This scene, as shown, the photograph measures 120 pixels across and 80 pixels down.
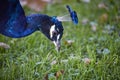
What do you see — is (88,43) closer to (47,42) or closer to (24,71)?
(47,42)

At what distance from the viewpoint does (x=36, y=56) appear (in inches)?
119

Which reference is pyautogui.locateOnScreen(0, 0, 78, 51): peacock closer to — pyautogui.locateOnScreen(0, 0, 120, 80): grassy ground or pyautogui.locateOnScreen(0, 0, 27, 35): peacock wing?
pyautogui.locateOnScreen(0, 0, 27, 35): peacock wing

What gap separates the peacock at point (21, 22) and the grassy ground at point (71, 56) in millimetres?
316

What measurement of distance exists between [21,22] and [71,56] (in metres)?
0.64

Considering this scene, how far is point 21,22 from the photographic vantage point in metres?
2.61

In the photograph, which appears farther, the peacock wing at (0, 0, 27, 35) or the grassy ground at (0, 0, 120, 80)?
the grassy ground at (0, 0, 120, 80)

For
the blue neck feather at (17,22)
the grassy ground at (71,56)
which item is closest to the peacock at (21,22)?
the blue neck feather at (17,22)

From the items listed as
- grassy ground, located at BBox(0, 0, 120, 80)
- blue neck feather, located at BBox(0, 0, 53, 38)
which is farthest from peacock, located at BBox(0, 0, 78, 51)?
grassy ground, located at BBox(0, 0, 120, 80)

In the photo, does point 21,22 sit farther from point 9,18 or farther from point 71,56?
point 71,56

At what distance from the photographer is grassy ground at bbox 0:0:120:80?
2744 millimetres

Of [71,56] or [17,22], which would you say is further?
[71,56]

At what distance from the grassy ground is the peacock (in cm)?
32

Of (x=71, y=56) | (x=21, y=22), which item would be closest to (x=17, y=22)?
(x=21, y=22)

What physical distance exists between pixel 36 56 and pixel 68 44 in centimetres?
44
